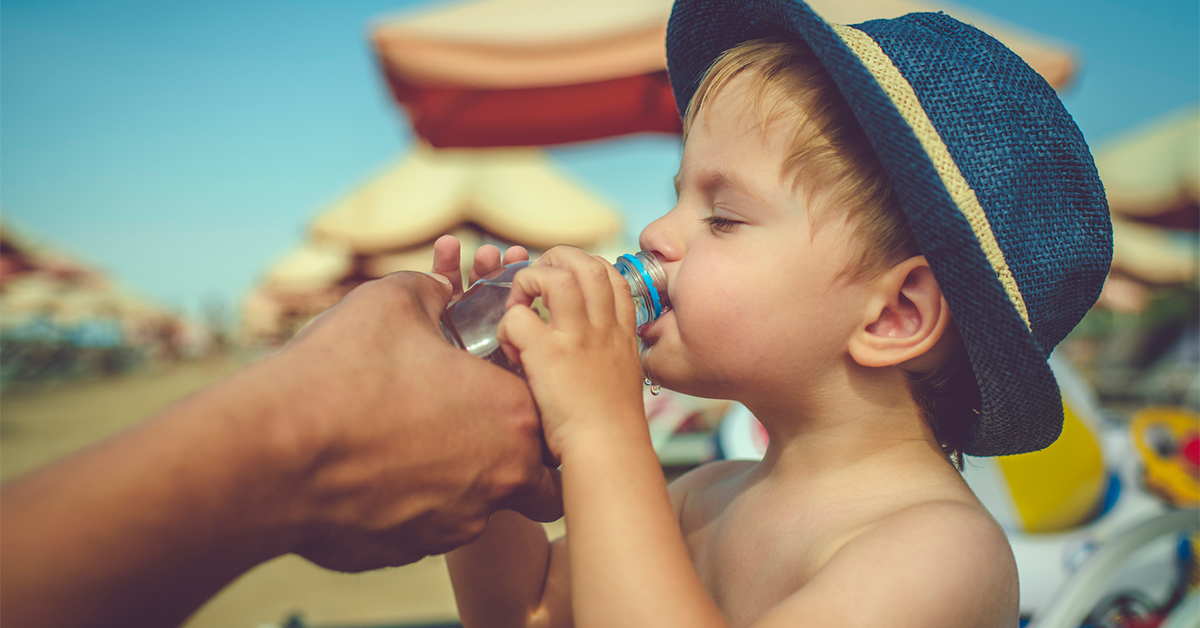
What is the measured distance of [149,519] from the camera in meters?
0.48

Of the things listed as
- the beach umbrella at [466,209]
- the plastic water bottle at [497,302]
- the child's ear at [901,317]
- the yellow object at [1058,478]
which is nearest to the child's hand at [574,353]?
the plastic water bottle at [497,302]

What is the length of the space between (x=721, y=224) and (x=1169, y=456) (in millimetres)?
3048

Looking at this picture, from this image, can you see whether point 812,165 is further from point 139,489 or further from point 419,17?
point 419,17

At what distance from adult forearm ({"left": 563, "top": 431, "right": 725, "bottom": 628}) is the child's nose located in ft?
1.12

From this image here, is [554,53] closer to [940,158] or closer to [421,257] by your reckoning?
[940,158]

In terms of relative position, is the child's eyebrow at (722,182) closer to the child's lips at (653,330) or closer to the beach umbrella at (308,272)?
the child's lips at (653,330)

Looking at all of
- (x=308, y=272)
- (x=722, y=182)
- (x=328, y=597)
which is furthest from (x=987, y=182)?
(x=308, y=272)

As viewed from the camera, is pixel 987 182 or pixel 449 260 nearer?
pixel 987 182

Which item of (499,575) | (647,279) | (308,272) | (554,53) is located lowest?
(308,272)

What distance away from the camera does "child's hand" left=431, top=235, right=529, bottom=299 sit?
1.08 m

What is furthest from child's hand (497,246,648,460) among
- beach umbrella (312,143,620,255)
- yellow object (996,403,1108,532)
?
beach umbrella (312,143,620,255)

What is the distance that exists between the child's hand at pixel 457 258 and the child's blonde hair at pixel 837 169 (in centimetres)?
46

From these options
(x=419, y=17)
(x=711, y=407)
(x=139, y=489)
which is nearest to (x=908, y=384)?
(x=139, y=489)

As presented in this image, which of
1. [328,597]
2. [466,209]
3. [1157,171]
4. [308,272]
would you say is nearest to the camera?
[328,597]
